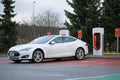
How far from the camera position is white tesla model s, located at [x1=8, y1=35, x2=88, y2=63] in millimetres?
19375

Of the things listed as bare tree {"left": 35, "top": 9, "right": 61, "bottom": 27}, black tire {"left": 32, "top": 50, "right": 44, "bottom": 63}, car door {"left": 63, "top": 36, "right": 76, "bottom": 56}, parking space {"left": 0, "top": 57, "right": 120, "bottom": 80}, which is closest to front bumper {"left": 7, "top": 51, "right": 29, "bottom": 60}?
black tire {"left": 32, "top": 50, "right": 44, "bottom": 63}

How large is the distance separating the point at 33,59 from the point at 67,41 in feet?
8.56

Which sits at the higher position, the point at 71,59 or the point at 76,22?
the point at 76,22

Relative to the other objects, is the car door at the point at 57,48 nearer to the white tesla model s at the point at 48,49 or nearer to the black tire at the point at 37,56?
the white tesla model s at the point at 48,49

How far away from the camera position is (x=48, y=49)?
1995 centimetres

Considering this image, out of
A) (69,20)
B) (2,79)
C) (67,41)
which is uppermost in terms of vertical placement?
(69,20)

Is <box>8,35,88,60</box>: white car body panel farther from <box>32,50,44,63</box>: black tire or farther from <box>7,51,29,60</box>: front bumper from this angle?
<box>32,50,44,63</box>: black tire

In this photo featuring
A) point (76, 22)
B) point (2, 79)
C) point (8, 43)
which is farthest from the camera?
point (8, 43)

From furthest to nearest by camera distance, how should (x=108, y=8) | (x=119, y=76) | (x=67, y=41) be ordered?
(x=108, y=8) < (x=67, y=41) < (x=119, y=76)

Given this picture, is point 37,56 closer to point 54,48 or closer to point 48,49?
point 48,49

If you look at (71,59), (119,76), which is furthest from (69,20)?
(119,76)

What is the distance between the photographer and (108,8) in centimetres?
3309

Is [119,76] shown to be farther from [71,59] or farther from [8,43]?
[8,43]

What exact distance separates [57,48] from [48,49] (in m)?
0.63
